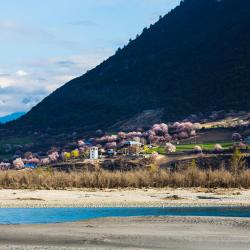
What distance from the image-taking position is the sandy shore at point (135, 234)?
28203 mm

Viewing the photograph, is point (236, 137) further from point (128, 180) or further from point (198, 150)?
point (128, 180)

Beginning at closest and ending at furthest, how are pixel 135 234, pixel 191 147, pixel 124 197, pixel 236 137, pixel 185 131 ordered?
pixel 135 234 < pixel 124 197 < pixel 191 147 < pixel 236 137 < pixel 185 131

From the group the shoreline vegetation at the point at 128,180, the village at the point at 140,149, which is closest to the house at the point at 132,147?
the village at the point at 140,149

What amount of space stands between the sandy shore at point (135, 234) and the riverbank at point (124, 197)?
662 inches

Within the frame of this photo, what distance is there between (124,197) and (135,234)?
2833 cm

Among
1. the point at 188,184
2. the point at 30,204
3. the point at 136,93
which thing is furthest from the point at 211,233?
the point at 136,93

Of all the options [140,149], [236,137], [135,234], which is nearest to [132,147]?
[140,149]

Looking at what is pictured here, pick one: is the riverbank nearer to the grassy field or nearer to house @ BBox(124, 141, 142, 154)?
the grassy field

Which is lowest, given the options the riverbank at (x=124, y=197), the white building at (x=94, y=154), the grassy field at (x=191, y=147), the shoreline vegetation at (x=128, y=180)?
the riverbank at (x=124, y=197)

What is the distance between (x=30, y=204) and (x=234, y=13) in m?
154

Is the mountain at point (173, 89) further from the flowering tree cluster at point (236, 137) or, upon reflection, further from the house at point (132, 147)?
the house at point (132, 147)

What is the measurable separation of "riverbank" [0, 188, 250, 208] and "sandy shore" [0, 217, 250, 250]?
662 inches

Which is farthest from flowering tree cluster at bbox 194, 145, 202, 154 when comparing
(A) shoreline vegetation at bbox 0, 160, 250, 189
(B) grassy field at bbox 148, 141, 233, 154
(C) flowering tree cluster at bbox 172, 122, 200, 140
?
(A) shoreline vegetation at bbox 0, 160, 250, 189

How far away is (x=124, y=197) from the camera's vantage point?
60.2 meters
